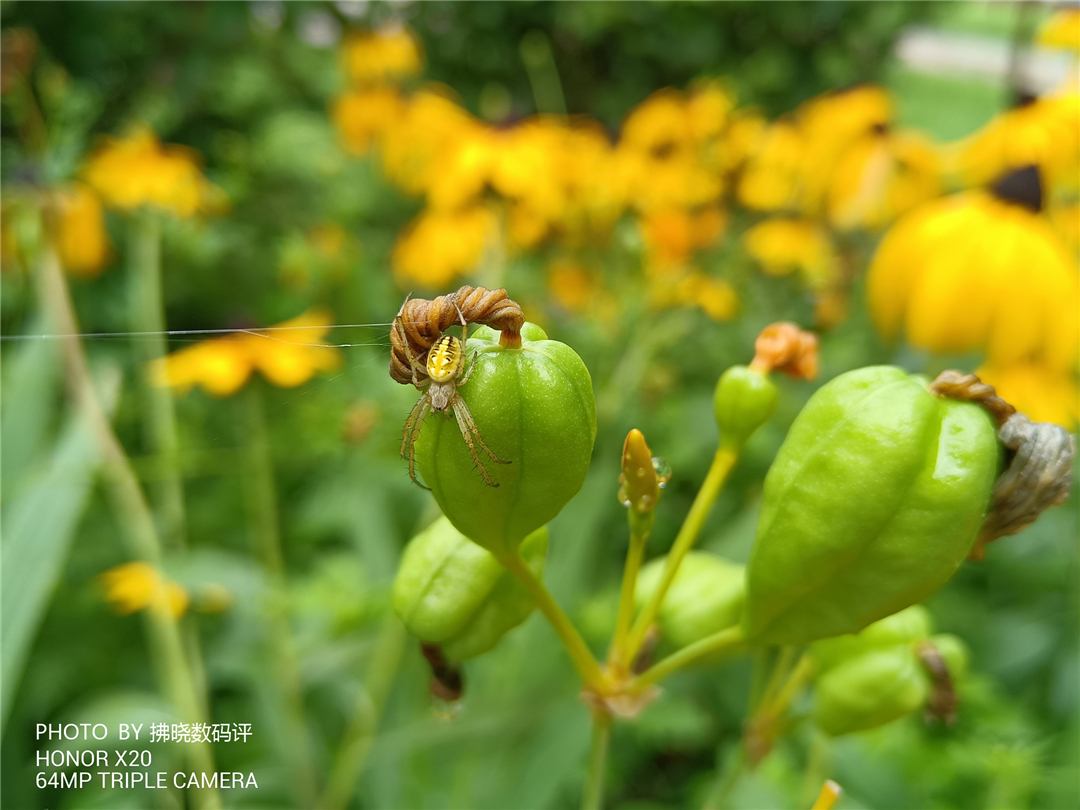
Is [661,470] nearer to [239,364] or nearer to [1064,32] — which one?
[239,364]

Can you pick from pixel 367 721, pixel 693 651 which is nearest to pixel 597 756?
pixel 693 651

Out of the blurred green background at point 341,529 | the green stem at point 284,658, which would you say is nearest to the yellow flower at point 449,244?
the blurred green background at point 341,529

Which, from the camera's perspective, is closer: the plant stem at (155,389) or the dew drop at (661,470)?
the dew drop at (661,470)

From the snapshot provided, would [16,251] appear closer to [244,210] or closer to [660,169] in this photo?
[244,210]

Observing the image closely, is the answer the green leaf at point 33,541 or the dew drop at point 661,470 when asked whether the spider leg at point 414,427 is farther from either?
the green leaf at point 33,541

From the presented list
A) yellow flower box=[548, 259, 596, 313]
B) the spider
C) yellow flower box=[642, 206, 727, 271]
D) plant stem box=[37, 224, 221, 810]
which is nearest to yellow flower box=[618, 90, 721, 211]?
yellow flower box=[642, 206, 727, 271]

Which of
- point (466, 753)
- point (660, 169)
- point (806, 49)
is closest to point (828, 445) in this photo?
point (466, 753)

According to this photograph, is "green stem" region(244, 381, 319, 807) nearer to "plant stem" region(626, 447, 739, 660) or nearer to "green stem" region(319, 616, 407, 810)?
"green stem" region(319, 616, 407, 810)

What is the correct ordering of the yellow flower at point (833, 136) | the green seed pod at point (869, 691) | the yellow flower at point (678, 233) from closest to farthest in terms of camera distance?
the green seed pod at point (869, 691)
the yellow flower at point (678, 233)
the yellow flower at point (833, 136)
